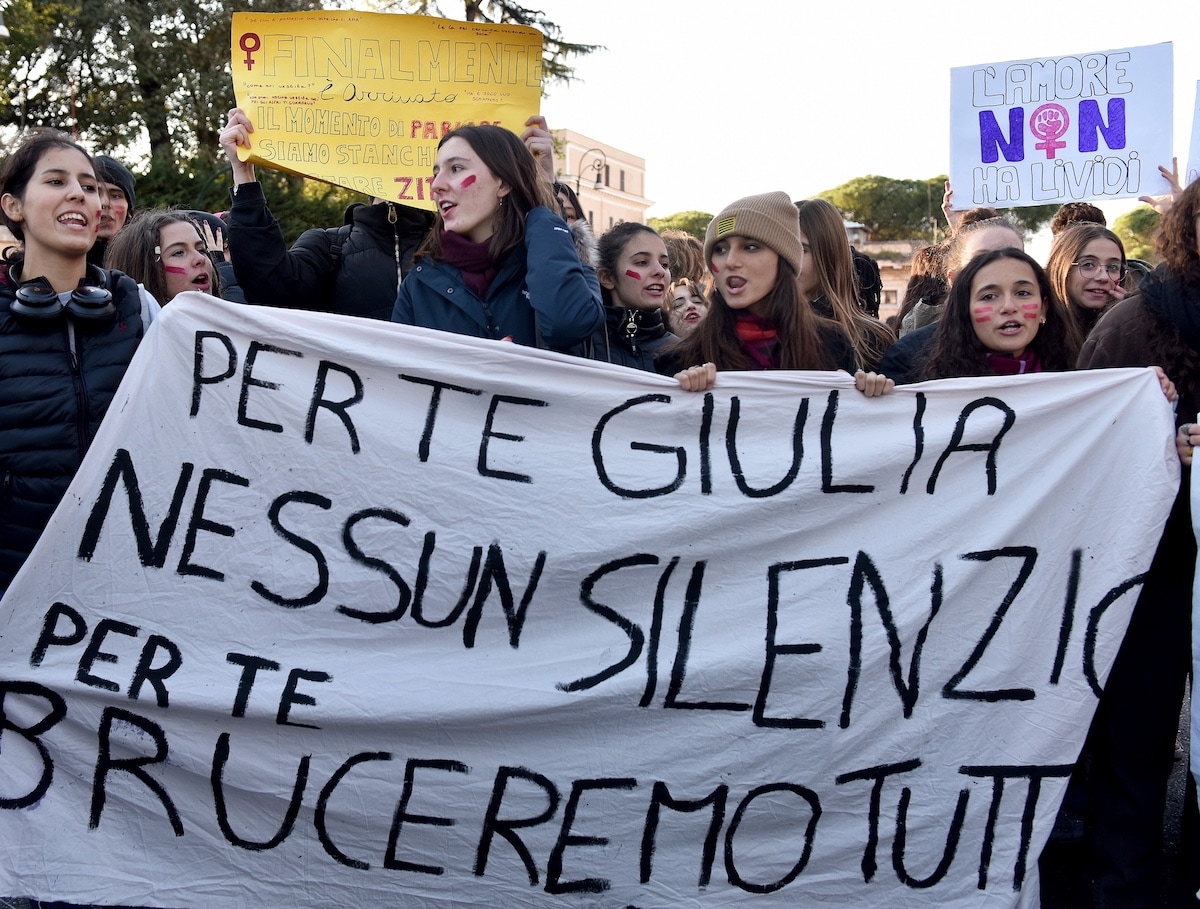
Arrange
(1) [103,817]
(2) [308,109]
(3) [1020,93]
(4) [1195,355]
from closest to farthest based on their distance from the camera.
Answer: (1) [103,817]
(4) [1195,355]
(2) [308,109]
(3) [1020,93]

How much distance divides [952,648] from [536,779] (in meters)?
1.05

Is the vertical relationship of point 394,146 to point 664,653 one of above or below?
above

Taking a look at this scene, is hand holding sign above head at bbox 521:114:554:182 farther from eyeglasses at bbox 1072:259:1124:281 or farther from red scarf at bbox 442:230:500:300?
eyeglasses at bbox 1072:259:1124:281

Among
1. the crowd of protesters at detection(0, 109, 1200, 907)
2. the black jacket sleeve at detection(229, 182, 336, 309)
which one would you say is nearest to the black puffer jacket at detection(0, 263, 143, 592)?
the crowd of protesters at detection(0, 109, 1200, 907)

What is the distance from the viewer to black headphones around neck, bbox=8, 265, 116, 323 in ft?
9.14

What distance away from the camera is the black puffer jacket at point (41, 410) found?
2773mm

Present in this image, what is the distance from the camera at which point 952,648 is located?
2.88 meters

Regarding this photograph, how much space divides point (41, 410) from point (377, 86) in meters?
1.58

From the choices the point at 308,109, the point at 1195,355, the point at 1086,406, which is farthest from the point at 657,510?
the point at 308,109

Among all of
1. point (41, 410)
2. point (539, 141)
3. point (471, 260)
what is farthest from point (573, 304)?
point (41, 410)

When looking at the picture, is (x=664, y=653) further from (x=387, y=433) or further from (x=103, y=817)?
(x=103, y=817)

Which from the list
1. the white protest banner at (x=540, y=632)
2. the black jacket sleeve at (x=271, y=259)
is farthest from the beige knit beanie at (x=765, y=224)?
the black jacket sleeve at (x=271, y=259)

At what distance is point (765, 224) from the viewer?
11.4 ft

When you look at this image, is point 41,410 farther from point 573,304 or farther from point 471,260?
point 573,304
